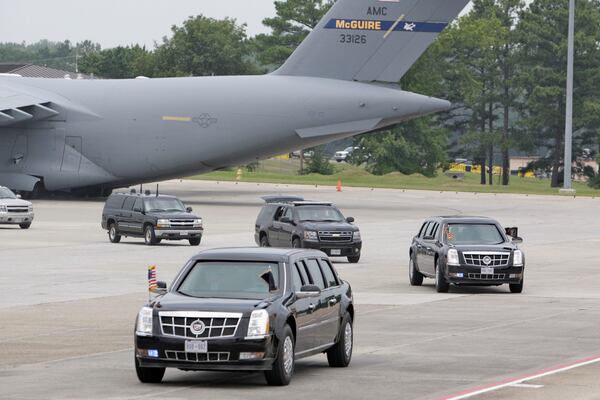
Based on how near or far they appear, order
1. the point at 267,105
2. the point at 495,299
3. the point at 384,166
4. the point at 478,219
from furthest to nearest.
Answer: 1. the point at 384,166
2. the point at 267,105
3. the point at 478,219
4. the point at 495,299

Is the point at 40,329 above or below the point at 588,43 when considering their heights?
below

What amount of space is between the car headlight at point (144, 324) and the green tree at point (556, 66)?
112 metres

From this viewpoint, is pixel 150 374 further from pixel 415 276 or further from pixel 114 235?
pixel 114 235

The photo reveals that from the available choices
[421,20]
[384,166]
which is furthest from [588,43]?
[421,20]

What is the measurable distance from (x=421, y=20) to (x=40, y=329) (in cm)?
4993

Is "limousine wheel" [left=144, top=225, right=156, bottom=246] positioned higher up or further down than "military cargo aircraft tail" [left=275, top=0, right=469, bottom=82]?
further down

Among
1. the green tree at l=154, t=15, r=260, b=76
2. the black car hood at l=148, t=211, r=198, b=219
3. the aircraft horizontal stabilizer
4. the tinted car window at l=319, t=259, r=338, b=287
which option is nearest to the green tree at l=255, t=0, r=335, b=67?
the green tree at l=154, t=15, r=260, b=76

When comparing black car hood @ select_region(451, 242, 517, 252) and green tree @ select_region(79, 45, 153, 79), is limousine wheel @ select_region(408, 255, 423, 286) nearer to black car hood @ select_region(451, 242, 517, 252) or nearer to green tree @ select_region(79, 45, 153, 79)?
black car hood @ select_region(451, 242, 517, 252)

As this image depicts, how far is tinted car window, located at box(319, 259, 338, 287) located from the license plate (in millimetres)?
3324

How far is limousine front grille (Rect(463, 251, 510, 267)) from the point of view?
32.4 m

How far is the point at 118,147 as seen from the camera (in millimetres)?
73688

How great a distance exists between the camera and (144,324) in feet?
56.9

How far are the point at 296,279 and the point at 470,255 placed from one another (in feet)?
46.6

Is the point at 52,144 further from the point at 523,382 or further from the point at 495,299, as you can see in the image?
the point at 523,382
